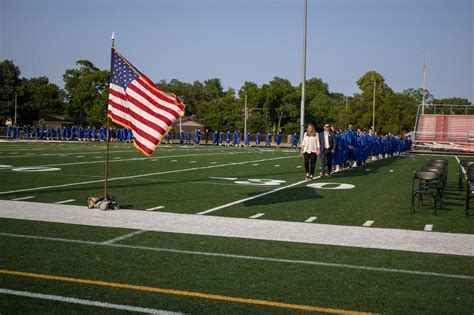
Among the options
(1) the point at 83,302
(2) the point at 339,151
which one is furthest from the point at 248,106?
(1) the point at 83,302

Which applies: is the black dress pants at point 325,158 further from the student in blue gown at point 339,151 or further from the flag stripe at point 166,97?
the flag stripe at point 166,97

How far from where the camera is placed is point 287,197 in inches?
484

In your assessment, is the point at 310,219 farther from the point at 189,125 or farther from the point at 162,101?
the point at 189,125

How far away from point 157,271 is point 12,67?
82.5m

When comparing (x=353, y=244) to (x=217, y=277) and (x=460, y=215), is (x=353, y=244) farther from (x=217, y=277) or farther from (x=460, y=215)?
(x=460, y=215)

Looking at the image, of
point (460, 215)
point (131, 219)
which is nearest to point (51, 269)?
point (131, 219)

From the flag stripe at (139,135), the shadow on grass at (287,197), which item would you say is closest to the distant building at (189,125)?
the shadow on grass at (287,197)

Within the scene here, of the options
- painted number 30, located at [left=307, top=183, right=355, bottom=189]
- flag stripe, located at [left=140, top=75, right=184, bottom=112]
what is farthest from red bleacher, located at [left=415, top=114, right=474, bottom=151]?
flag stripe, located at [left=140, top=75, right=184, bottom=112]

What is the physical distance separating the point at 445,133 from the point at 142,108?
3784cm

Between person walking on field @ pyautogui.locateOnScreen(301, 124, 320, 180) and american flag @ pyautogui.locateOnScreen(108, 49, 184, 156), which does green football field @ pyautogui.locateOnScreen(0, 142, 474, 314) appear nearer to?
american flag @ pyautogui.locateOnScreen(108, 49, 184, 156)

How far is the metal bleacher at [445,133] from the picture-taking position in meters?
42.9

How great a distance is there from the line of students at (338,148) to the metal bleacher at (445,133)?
11088 millimetres

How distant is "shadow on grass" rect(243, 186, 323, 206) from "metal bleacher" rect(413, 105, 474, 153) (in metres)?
31.7

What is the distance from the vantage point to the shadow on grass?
37.4 feet
